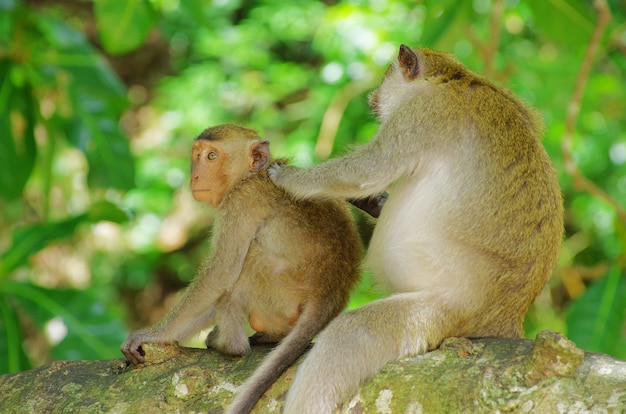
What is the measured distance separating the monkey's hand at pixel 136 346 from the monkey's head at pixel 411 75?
1.39m

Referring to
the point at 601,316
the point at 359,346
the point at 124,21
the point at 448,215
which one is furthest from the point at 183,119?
the point at 359,346

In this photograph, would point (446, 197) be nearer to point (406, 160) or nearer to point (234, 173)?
point (406, 160)

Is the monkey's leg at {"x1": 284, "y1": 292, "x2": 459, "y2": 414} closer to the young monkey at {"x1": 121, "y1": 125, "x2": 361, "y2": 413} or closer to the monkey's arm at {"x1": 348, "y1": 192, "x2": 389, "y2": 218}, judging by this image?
the young monkey at {"x1": 121, "y1": 125, "x2": 361, "y2": 413}

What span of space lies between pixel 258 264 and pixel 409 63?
1.10m

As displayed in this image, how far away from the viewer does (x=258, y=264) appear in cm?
353

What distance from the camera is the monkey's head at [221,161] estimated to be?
146 inches

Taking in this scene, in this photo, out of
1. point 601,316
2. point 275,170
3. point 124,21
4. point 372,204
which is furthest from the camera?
point 124,21

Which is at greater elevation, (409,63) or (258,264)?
(409,63)

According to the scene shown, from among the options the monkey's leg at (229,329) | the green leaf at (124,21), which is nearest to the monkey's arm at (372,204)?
the monkey's leg at (229,329)

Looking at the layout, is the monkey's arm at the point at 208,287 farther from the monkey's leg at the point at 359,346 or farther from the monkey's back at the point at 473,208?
the monkey's leg at the point at 359,346

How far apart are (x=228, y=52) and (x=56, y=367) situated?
5.73m

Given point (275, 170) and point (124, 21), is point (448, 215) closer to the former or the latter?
point (275, 170)

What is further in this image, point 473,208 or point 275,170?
point 275,170

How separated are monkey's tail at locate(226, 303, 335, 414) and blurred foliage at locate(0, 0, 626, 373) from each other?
38 centimetres
